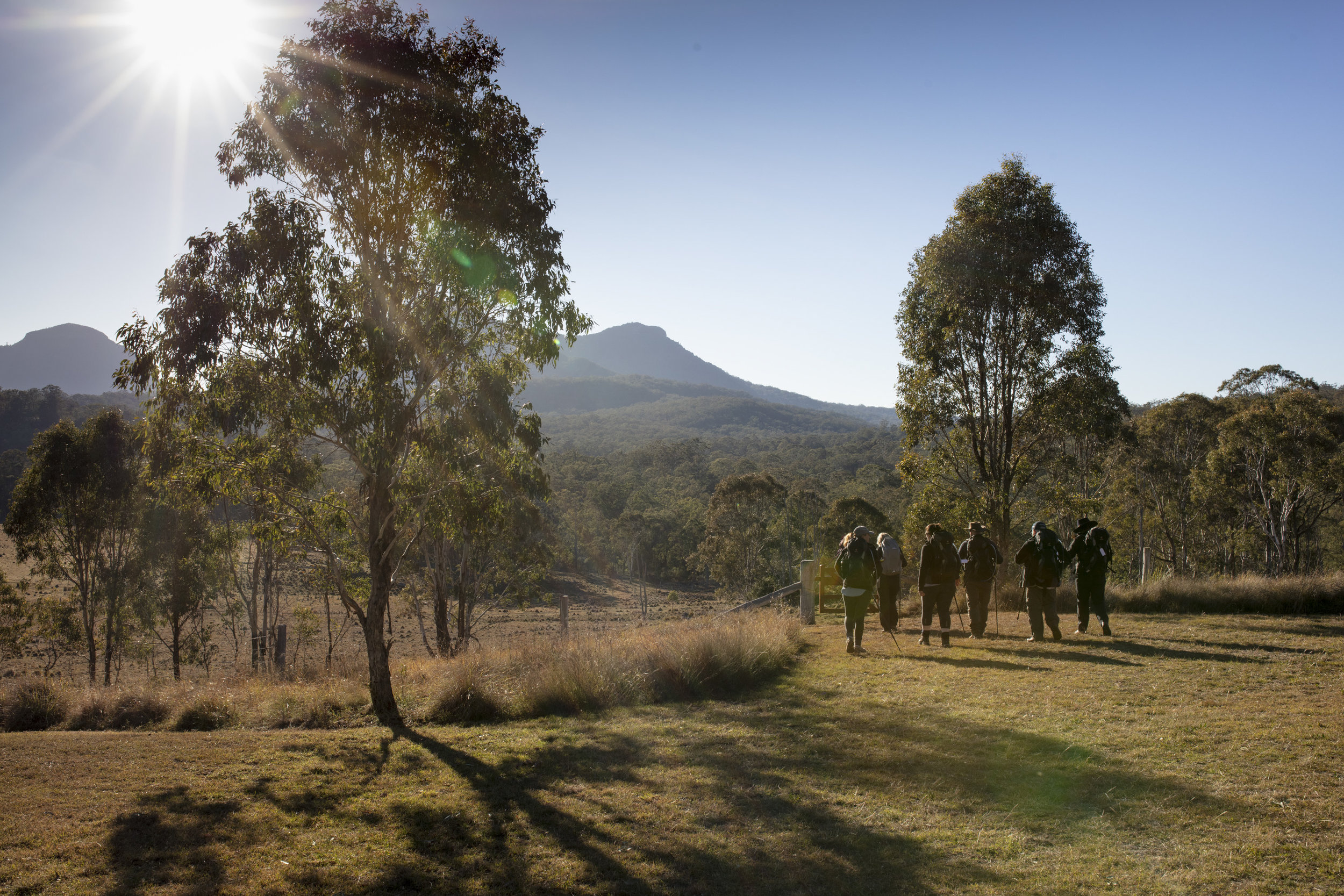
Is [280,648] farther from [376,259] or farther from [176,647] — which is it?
[176,647]

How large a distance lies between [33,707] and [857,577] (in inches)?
411

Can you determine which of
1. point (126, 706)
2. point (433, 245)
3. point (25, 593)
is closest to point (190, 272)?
point (433, 245)

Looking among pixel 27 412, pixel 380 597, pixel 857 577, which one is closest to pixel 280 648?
pixel 380 597

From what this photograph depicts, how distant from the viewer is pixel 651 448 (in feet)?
354

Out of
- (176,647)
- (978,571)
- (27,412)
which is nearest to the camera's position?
(978,571)

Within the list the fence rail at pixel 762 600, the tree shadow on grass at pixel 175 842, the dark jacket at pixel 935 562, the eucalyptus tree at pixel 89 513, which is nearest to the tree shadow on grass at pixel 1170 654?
the dark jacket at pixel 935 562

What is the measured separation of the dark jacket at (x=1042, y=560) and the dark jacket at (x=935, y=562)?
3.12 feet

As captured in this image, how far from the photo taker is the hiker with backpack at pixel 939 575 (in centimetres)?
1050

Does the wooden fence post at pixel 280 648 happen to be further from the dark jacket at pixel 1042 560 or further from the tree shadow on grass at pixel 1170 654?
the tree shadow on grass at pixel 1170 654

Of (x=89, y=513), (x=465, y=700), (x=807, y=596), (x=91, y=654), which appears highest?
Result: (x=89, y=513)

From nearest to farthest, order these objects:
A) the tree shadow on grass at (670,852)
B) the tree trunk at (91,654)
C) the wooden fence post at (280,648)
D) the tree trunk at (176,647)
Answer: the tree shadow on grass at (670,852), the wooden fence post at (280,648), the tree trunk at (91,654), the tree trunk at (176,647)

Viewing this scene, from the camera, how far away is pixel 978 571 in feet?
34.9

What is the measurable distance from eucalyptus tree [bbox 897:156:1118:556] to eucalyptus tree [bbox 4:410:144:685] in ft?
81.8

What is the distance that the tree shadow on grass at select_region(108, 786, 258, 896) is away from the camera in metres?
3.91
